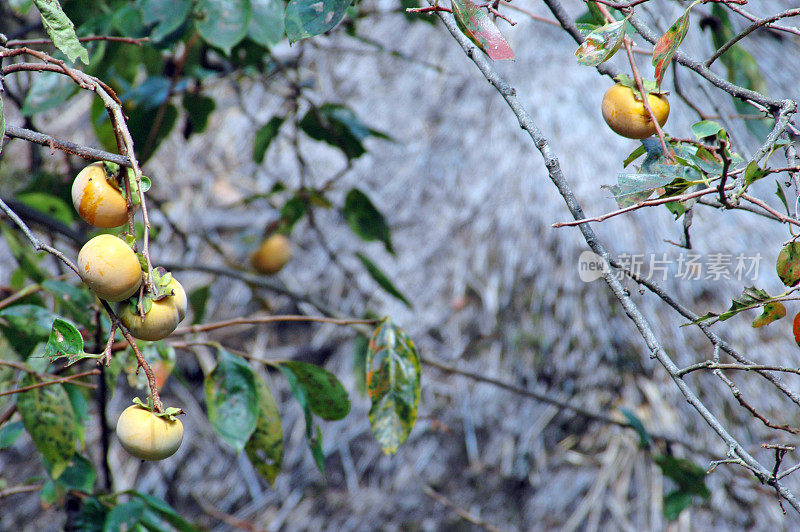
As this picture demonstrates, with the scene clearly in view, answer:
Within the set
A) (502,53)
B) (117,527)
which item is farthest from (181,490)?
(502,53)

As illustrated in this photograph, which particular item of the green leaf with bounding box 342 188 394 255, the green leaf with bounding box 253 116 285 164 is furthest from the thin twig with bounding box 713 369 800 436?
the green leaf with bounding box 253 116 285 164

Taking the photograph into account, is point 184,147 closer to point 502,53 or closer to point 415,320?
point 415,320

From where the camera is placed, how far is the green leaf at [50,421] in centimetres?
54

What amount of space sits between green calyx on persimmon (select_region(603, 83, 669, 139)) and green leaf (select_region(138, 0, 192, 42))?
45 cm

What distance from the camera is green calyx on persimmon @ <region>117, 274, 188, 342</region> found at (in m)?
0.34

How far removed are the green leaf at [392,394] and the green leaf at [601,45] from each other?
0.31 m

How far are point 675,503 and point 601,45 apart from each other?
2.12 feet

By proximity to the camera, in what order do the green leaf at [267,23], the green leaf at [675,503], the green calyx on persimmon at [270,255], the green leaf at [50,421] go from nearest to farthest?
1. the green leaf at [50,421]
2. the green leaf at [267,23]
3. the green leaf at [675,503]
4. the green calyx on persimmon at [270,255]

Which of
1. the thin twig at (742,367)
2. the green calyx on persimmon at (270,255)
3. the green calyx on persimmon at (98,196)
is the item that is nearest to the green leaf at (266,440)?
the green calyx on persimmon at (98,196)

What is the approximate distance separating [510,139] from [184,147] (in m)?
0.87

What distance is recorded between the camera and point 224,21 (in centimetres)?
60

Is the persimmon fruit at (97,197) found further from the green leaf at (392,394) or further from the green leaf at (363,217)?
the green leaf at (363,217)

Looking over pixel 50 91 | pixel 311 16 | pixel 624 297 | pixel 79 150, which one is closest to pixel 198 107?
pixel 50 91

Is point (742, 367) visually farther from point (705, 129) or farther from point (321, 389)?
point (321, 389)
